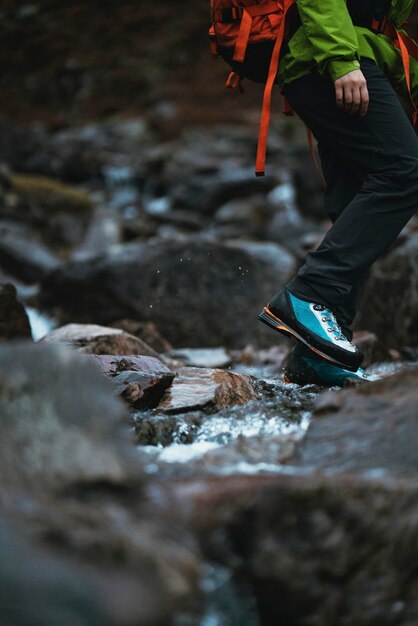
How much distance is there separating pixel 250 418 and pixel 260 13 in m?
1.70

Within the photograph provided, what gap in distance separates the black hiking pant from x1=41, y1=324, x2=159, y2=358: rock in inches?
62.1

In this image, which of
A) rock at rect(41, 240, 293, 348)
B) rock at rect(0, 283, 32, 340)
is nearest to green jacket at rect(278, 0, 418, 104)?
rock at rect(0, 283, 32, 340)

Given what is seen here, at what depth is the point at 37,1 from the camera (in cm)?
3275

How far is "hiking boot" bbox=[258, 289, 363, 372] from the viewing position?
3.25 metres

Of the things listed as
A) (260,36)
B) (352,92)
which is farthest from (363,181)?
(260,36)

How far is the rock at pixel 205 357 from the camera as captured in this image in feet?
19.9

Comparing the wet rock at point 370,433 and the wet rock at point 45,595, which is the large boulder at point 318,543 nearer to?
the wet rock at point 370,433

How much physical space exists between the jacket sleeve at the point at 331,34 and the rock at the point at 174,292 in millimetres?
4531

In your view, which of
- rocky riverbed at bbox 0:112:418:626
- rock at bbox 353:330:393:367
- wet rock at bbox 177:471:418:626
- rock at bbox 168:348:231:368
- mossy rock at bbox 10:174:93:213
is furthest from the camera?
mossy rock at bbox 10:174:93:213

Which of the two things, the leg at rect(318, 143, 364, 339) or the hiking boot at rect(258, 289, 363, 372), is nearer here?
the hiking boot at rect(258, 289, 363, 372)

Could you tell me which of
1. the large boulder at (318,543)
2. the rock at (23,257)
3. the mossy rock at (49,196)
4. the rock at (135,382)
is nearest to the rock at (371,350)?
the rock at (135,382)

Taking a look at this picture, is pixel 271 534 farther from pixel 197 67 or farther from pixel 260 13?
pixel 197 67

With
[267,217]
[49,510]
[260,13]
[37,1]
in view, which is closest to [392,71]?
[260,13]

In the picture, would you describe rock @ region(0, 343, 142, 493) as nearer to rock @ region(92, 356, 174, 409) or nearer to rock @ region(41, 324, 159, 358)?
rock @ region(92, 356, 174, 409)
